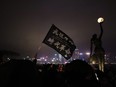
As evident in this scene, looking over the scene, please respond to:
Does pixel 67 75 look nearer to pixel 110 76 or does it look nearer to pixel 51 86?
pixel 51 86

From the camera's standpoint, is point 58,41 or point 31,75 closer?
point 31,75

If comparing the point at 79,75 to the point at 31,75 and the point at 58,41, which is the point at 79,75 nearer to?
the point at 31,75

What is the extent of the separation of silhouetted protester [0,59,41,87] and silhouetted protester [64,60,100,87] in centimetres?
69

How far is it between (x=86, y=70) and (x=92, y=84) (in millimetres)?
335

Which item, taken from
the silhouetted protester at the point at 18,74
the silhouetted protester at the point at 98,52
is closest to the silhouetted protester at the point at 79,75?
the silhouetted protester at the point at 18,74

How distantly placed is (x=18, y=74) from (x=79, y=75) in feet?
4.19

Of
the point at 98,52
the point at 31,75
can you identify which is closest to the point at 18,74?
the point at 31,75

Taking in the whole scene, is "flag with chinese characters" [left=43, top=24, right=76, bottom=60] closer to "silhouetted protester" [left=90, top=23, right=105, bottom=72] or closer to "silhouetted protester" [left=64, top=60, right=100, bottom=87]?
"silhouetted protester" [left=90, top=23, right=105, bottom=72]

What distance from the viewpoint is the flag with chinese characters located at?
1092 centimetres

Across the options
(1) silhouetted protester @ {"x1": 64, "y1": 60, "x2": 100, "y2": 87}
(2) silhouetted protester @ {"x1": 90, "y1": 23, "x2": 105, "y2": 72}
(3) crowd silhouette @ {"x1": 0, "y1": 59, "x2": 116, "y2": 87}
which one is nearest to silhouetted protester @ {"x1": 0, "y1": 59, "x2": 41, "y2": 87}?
(3) crowd silhouette @ {"x1": 0, "y1": 59, "x2": 116, "y2": 87}

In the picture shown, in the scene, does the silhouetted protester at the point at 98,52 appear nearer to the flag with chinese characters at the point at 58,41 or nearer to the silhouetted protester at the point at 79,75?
the flag with chinese characters at the point at 58,41

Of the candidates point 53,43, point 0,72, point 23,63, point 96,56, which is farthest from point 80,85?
point 53,43

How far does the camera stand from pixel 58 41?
11.4 meters

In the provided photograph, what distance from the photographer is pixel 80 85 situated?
397 cm
